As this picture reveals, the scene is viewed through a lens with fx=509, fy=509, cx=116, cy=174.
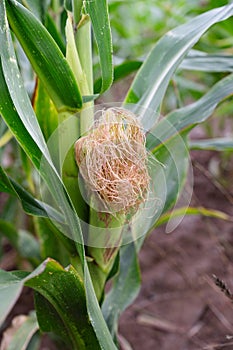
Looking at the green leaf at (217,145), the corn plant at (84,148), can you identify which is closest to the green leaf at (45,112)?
the corn plant at (84,148)

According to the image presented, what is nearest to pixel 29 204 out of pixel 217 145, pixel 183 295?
pixel 217 145

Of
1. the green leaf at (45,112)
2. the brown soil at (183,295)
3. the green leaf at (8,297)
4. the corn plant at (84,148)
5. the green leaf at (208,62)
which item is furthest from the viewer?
the brown soil at (183,295)

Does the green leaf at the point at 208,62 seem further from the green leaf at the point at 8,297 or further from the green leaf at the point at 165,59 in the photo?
the green leaf at the point at 8,297

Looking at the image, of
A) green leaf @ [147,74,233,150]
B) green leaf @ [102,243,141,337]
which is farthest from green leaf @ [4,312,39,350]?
green leaf @ [147,74,233,150]

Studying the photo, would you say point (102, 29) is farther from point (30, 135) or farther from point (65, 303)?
point (65, 303)

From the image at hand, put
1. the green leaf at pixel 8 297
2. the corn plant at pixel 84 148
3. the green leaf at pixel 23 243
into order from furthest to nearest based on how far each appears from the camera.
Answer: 1. the green leaf at pixel 23 243
2. the corn plant at pixel 84 148
3. the green leaf at pixel 8 297

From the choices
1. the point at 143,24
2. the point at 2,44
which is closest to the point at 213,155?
the point at 143,24

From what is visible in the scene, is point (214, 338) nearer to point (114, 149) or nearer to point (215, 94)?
point (215, 94)
